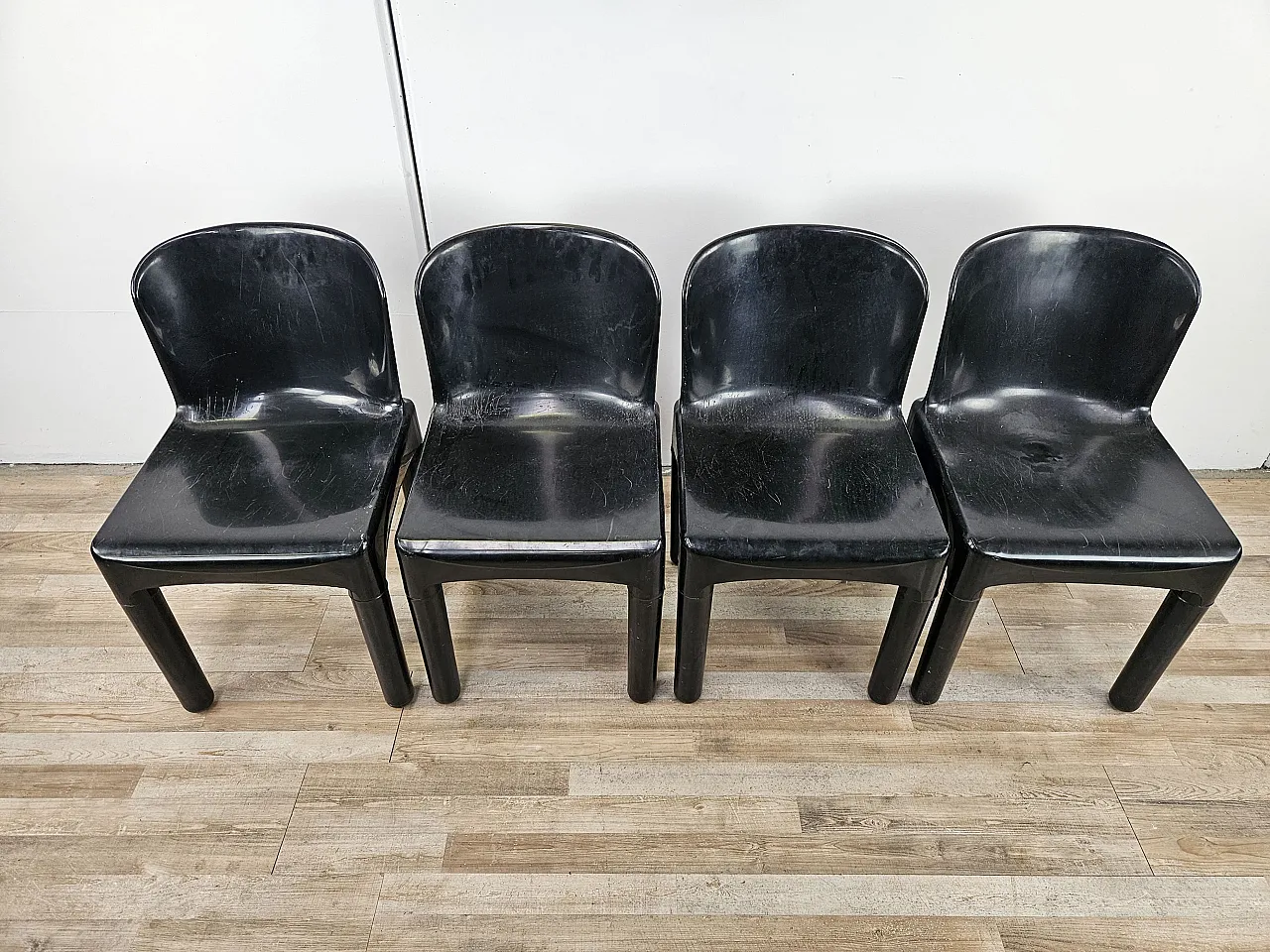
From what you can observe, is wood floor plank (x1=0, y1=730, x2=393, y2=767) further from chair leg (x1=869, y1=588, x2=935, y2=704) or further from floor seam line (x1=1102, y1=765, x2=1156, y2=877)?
floor seam line (x1=1102, y1=765, x2=1156, y2=877)

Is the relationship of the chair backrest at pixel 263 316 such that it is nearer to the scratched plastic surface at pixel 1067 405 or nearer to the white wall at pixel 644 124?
the white wall at pixel 644 124

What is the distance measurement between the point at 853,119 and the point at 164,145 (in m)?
1.53

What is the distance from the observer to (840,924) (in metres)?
1.43

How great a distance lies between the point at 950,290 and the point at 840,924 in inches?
47.1

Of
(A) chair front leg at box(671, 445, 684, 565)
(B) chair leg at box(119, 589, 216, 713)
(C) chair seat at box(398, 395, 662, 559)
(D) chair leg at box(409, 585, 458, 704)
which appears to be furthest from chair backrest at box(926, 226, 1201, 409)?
(B) chair leg at box(119, 589, 216, 713)

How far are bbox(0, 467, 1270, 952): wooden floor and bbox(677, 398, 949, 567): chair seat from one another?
0.50 m

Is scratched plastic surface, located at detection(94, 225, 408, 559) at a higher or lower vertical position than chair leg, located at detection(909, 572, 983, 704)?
higher

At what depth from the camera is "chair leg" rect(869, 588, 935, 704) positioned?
1563 mm

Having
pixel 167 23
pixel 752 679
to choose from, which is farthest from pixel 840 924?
pixel 167 23

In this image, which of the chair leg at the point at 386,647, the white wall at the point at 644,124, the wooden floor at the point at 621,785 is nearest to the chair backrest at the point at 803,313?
the white wall at the point at 644,124

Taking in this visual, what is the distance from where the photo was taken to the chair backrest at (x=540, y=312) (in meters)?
1.62

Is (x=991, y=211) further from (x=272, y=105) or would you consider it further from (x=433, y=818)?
(x=433, y=818)

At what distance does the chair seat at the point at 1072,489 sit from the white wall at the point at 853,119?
0.51 meters

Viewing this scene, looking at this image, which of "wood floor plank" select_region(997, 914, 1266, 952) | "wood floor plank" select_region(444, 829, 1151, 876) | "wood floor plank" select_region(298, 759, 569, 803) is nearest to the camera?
"wood floor plank" select_region(997, 914, 1266, 952)
